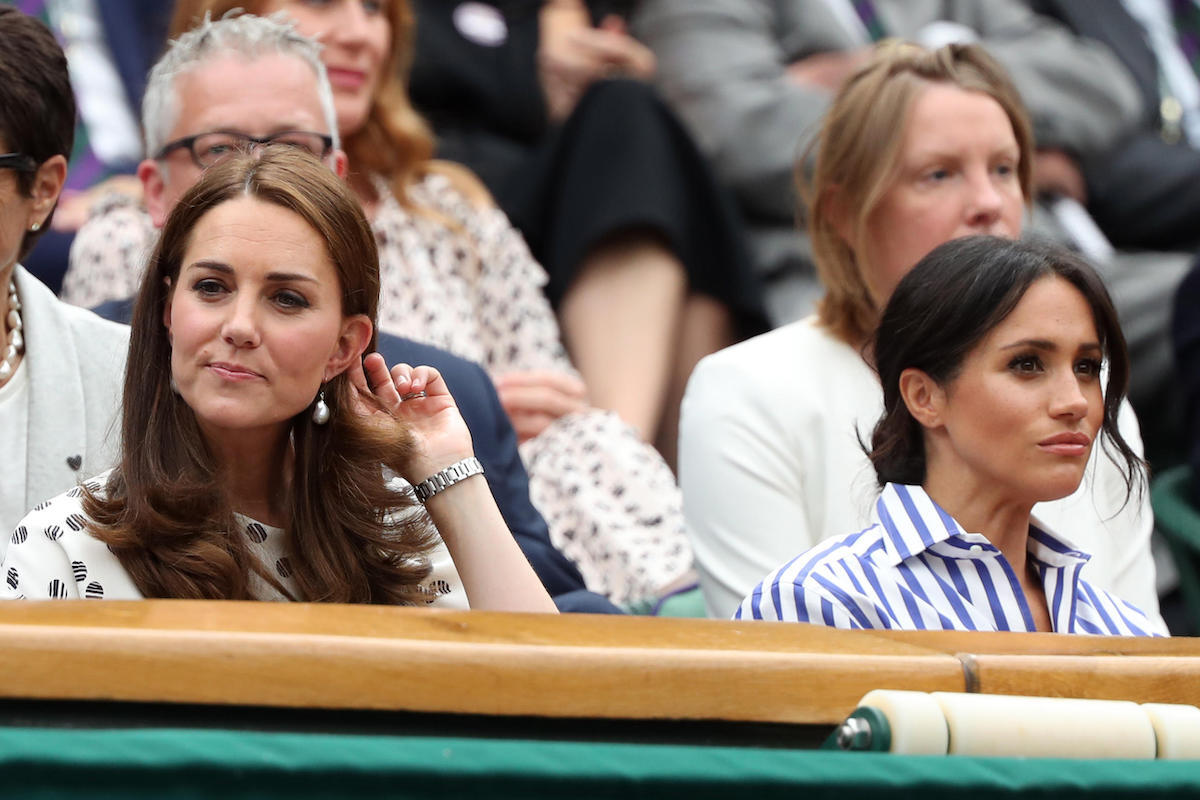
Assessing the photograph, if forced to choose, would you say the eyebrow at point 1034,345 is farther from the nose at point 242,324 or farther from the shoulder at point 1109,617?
the nose at point 242,324

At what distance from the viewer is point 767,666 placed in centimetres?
105

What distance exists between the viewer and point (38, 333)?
1.73 metres

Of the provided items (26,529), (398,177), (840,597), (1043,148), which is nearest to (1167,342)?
(1043,148)

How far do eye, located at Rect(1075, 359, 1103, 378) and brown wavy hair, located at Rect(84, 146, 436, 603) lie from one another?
609 mm

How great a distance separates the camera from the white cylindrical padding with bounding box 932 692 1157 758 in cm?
102

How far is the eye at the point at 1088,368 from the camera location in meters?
1.52

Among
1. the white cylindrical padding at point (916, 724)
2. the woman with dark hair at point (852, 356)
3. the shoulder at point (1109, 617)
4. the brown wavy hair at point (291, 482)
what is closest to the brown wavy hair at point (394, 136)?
the woman with dark hair at point (852, 356)

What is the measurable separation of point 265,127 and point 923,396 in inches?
33.4

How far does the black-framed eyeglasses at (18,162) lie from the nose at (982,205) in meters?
1.09

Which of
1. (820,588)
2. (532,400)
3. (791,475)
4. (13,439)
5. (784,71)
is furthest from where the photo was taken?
(784,71)

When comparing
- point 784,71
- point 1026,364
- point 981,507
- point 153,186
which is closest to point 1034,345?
point 1026,364

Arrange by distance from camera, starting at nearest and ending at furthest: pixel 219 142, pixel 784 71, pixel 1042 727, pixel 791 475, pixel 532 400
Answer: pixel 1042 727, pixel 219 142, pixel 791 475, pixel 532 400, pixel 784 71

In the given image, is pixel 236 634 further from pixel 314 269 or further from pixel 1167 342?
pixel 1167 342

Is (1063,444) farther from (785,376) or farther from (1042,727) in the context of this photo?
(785,376)
